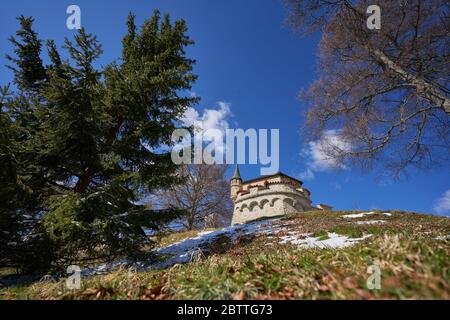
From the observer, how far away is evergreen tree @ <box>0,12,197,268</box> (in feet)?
24.1

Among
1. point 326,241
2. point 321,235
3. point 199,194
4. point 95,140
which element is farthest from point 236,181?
point 95,140

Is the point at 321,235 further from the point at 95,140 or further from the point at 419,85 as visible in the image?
the point at 95,140

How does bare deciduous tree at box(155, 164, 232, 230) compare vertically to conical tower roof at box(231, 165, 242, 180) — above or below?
below

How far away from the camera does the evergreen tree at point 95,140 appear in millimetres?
7359

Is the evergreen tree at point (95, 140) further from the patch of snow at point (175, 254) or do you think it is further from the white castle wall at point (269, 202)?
the white castle wall at point (269, 202)

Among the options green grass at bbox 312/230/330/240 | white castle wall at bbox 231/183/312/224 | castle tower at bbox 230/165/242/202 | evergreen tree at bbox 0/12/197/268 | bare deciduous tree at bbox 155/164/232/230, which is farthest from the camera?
castle tower at bbox 230/165/242/202

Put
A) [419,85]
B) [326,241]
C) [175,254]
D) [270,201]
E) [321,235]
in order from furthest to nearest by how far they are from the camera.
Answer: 1. [270,201]
2. [321,235]
3. [175,254]
4. [326,241]
5. [419,85]

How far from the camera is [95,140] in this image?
327 inches

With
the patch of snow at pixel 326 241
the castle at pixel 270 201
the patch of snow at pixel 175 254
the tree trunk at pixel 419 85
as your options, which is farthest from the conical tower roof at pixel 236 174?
the tree trunk at pixel 419 85

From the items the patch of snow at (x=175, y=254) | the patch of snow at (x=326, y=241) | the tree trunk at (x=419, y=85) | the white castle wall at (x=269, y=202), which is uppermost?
the tree trunk at (x=419, y=85)

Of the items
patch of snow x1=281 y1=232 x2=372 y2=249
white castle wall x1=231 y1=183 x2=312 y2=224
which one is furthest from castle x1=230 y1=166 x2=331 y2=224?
patch of snow x1=281 y1=232 x2=372 y2=249

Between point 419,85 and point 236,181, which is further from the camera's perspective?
point 236,181

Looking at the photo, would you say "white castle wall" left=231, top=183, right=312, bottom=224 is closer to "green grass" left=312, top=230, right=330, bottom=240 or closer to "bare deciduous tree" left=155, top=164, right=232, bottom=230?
"bare deciduous tree" left=155, top=164, right=232, bottom=230

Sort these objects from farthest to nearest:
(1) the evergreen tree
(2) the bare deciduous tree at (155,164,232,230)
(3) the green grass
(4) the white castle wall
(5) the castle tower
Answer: (5) the castle tower < (4) the white castle wall < (2) the bare deciduous tree at (155,164,232,230) < (3) the green grass < (1) the evergreen tree
